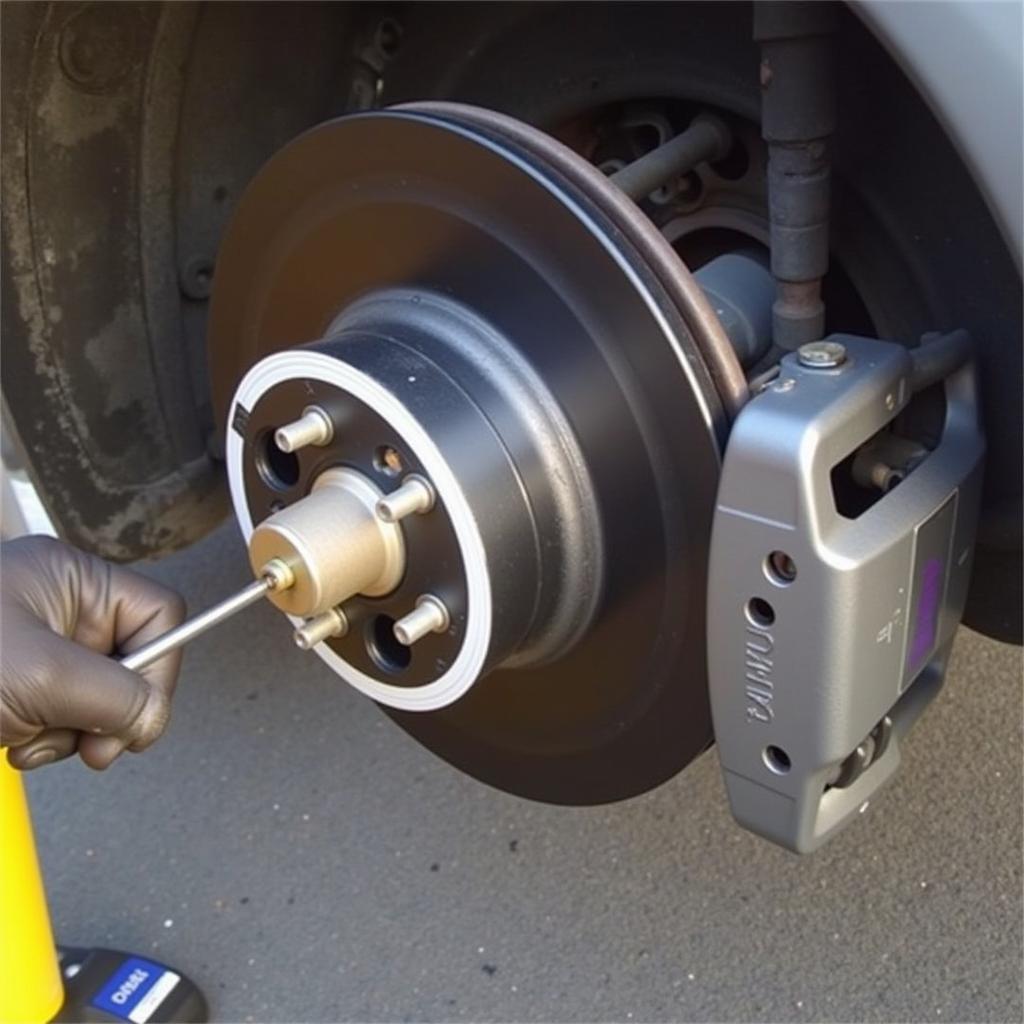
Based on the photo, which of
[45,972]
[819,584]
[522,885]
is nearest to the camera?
[819,584]

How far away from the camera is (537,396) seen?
2.81 ft

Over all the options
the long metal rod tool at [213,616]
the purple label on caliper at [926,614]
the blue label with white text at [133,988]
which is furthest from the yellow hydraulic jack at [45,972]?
the purple label on caliper at [926,614]

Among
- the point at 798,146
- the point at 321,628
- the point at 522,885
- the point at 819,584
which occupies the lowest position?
the point at 522,885

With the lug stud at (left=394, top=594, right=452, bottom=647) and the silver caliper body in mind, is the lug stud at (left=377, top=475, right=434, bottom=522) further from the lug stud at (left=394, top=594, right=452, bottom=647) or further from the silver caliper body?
the silver caliper body

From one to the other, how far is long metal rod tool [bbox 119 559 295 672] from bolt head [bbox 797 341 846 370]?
349mm

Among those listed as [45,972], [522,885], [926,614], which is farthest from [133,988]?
[926,614]

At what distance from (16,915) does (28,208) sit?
0.65m

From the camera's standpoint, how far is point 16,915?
45.7 inches

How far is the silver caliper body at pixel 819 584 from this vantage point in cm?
70

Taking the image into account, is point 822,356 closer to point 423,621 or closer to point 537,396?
point 537,396

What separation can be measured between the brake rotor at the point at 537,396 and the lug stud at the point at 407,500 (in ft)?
0.04

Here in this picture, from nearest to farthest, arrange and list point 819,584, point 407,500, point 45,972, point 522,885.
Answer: point 819,584, point 407,500, point 45,972, point 522,885

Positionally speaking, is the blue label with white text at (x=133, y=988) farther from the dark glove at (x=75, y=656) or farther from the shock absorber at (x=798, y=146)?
the shock absorber at (x=798, y=146)

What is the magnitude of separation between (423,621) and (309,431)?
15 centimetres
